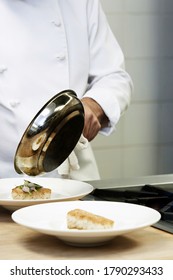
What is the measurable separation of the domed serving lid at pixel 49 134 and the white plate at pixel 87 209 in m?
0.11

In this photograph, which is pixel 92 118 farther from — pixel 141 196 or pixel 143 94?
pixel 143 94

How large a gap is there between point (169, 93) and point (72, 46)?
1060 millimetres

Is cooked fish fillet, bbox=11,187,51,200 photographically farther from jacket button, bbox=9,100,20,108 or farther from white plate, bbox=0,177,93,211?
jacket button, bbox=9,100,20,108

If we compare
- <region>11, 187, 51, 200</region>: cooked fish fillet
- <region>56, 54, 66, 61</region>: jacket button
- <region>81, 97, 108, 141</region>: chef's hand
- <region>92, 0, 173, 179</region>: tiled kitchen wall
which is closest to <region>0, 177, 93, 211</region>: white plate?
<region>11, 187, 51, 200</region>: cooked fish fillet

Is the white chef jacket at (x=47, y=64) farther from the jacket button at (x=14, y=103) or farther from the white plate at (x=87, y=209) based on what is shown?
the white plate at (x=87, y=209)

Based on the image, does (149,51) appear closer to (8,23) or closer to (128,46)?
(128,46)

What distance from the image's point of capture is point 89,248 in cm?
110

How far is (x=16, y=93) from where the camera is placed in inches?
77.7

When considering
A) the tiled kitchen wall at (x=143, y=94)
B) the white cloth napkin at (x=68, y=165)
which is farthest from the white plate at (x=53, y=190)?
the tiled kitchen wall at (x=143, y=94)

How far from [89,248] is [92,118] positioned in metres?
0.84

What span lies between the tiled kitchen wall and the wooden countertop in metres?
1.79

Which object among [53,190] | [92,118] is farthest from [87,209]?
[92,118]

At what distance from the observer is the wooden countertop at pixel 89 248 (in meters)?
1.05
